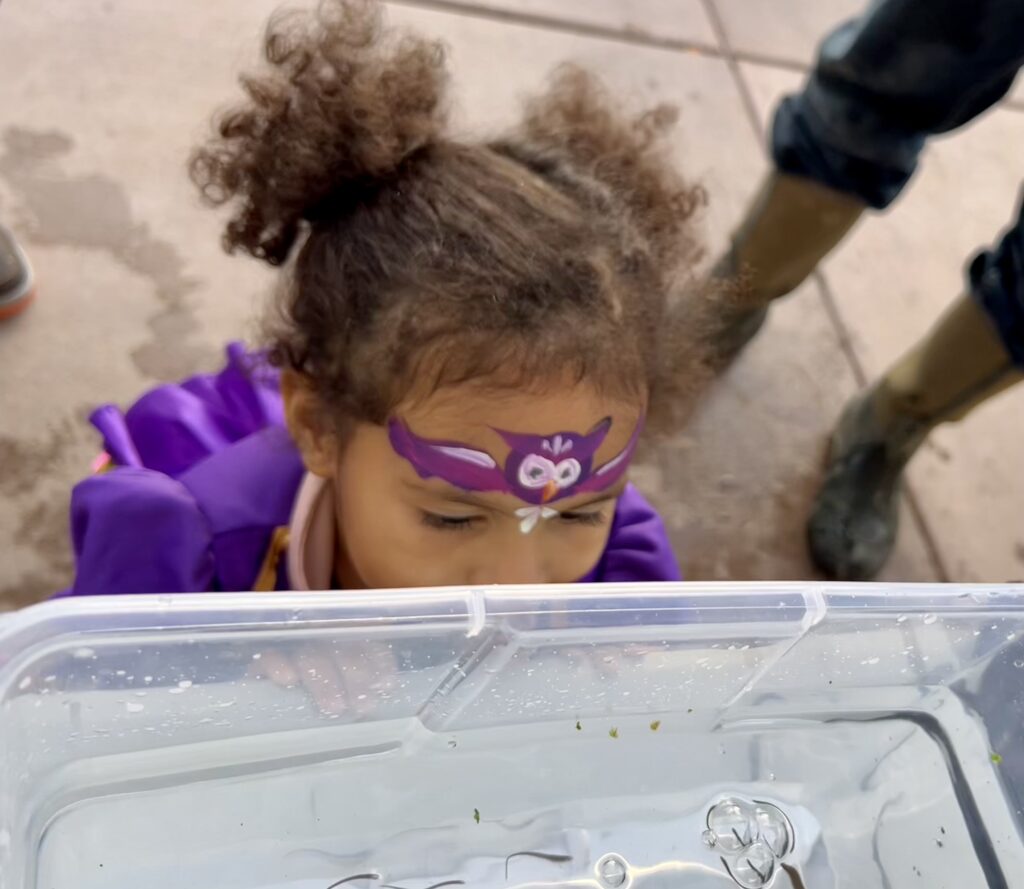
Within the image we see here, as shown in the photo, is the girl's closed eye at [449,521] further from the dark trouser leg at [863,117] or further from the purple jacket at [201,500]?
the dark trouser leg at [863,117]

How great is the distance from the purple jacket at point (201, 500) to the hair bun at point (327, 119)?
0.22 m

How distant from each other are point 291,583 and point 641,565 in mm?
346

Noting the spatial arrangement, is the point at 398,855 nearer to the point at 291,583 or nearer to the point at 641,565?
the point at 291,583

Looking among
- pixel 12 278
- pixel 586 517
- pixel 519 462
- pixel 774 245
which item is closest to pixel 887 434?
pixel 774 245

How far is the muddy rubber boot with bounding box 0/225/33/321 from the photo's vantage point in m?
1.18

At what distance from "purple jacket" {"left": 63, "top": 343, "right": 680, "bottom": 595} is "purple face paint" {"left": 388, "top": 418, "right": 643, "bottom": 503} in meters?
0.22

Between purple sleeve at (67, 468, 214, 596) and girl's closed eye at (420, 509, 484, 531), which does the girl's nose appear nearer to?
girl's closed eye at (420, 509, 484, 531)

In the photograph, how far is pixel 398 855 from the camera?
0.66 m

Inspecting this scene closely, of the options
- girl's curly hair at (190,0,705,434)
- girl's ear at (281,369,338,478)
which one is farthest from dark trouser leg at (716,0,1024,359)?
girl's ear at (281,369,338,478)

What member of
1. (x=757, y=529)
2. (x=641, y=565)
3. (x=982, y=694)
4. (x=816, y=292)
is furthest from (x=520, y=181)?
(x=816, y=292)

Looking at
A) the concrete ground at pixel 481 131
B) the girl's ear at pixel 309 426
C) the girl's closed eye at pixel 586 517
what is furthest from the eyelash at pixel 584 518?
the concrete ground at pixel 481 131

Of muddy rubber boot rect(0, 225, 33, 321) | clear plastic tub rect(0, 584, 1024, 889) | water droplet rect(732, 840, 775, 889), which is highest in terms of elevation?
muddy rubber boot rect(0, 225, 33, 321)

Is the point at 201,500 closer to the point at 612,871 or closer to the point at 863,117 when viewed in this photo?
the point at 612,871

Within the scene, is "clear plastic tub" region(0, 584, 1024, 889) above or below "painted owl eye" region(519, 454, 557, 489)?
below
